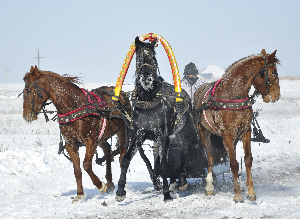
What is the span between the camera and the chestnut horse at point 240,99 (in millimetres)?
6828

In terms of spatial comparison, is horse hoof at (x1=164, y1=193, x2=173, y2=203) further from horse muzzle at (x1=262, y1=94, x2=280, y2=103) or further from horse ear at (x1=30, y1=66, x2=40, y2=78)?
horse ear at (x1=30, y1=66, x2=40, y2=78)

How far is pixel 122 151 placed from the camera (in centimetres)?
861

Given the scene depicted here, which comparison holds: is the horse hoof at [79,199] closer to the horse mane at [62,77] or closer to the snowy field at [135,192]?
the snowy field at [135,192]

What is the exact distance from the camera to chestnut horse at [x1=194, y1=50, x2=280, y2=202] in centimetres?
683

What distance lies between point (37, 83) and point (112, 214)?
279cm

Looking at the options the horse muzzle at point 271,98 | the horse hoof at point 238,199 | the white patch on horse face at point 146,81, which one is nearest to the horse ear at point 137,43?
the white patch on horse face at point 146,81

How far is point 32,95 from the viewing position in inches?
278

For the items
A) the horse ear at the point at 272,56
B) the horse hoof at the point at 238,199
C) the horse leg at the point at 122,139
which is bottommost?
the horse hoof at the point at 238,199

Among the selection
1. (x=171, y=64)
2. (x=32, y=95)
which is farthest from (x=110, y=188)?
(x=171, y=64)

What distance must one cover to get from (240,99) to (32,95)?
3804mm

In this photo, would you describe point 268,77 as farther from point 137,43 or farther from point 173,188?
point 173,188

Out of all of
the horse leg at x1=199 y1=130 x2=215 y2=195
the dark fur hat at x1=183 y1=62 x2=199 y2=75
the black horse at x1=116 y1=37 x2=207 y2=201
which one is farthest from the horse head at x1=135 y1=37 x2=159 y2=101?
the dark fur hat at x1=183 y1=62 x2=199 y2=75

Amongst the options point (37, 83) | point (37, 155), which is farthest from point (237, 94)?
point (37, 155)

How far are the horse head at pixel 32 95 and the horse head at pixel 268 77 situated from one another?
13.0ft
